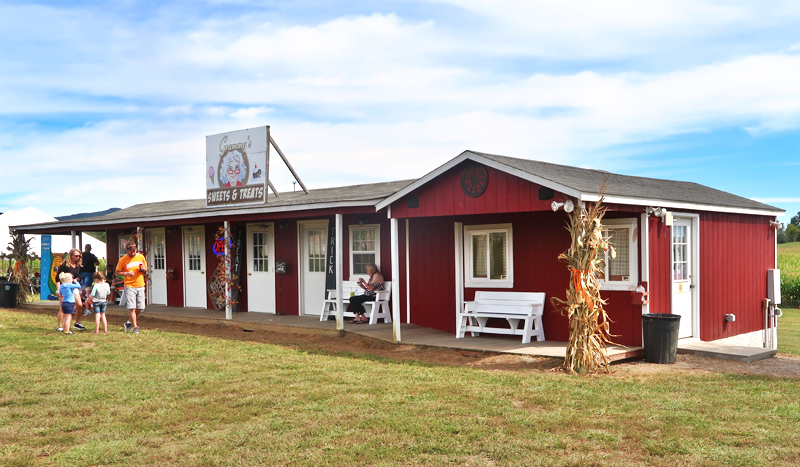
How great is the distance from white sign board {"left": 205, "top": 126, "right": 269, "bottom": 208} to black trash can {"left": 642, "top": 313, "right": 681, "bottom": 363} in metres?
8.71

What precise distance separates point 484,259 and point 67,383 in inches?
260

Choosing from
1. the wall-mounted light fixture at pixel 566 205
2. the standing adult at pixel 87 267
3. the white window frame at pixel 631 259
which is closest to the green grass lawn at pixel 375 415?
the white window frame at pixel 631 259

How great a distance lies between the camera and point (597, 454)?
528cm

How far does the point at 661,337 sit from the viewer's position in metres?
9.35

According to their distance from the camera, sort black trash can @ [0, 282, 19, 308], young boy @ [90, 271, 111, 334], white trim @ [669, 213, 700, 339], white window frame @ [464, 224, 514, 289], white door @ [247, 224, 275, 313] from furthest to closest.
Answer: black trash can @ [0, 282, 19, 308], white door @ [247, 224, 275, 313], young boy @ [90, 271, 111, 334], white window frame @ [464, 224, 514, 289], white trim @ [669, 213, 700, 339]

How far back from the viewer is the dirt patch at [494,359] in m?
8.91

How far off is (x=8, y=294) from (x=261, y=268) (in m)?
8.47

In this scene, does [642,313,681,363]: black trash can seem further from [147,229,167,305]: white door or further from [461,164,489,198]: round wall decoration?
[147,229,167,305]: white door

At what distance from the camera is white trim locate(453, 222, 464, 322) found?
1209 centimetres

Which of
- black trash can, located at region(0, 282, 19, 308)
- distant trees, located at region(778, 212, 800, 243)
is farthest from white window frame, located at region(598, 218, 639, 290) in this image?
distant trees, located at region(778, 212, 800, 243)


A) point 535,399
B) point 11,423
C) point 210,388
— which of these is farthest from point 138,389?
point 535,399

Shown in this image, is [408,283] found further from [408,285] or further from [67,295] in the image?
[67,295]

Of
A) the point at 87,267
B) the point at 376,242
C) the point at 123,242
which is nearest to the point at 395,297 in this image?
the point at 376,242

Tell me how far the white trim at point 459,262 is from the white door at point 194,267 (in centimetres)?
781
